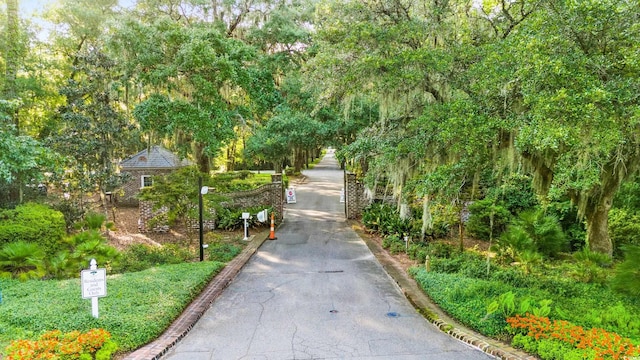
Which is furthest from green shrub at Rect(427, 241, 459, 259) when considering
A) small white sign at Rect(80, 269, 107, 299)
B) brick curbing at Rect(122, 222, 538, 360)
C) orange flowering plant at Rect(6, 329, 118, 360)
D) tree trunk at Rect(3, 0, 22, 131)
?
tree trunk at Rect(3, 0, 22, 131)

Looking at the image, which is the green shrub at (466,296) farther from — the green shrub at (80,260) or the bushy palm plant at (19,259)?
the bushy palm plant at (19,259)

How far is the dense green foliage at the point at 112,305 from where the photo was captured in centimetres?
555

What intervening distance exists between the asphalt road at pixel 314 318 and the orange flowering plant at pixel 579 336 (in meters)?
0.81

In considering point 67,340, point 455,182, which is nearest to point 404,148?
point 455,182

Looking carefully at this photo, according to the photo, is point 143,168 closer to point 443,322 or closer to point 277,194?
point 277,194

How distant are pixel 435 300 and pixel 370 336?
1862 mm

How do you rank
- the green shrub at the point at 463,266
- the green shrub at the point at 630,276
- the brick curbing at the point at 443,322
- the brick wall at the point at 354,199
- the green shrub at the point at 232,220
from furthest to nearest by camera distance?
the brick wall at the point at 354,199 → the green shrub at the point at 232,220 → the green shrub at the point at 463,266 → the green shrub at the point at 630,276 → the brick curbing at the point at 443,322

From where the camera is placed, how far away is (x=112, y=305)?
628 cm

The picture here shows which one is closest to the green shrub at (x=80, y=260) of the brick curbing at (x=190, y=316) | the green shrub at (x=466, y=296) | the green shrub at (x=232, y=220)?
the brick curbing at (x=190, y=316)

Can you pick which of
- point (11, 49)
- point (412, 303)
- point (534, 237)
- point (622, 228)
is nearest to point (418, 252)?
point (534, 237)

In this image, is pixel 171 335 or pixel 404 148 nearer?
pixel 171 335

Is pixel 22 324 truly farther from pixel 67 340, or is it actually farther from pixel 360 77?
pixel 360 77

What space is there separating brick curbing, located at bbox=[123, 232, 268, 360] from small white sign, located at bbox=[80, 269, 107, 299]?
1.11 meters

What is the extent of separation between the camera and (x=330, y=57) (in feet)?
29.5
